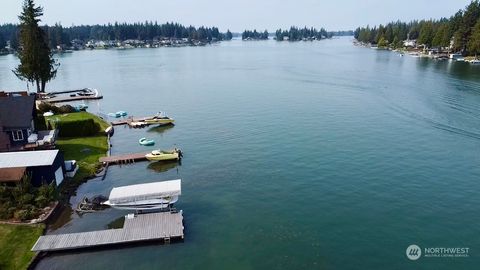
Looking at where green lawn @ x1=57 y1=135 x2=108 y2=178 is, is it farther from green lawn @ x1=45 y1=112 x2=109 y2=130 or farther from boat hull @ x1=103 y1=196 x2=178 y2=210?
boat hull @ x1=103 y1=196 x2=178 y2=210

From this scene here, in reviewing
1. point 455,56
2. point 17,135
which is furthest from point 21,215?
point 455,56

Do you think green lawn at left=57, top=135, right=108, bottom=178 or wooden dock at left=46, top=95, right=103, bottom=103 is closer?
green lawn at left=57, top=135, right=108, bottom=178

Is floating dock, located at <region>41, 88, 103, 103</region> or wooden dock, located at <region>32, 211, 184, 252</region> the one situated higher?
floating dock, located at <region>41, 88, 103, 103</region>

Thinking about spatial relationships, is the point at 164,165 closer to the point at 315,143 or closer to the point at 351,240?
the point at 315,143

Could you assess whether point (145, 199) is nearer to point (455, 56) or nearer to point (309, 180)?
point (309, 180)

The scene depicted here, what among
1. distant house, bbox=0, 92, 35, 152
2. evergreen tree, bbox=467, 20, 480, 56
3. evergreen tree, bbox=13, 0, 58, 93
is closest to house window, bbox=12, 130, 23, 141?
distant house, bbox=0, 92, 35, 152

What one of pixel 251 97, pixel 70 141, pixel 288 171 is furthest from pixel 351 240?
pixel 251 97
